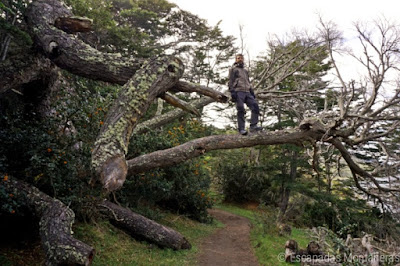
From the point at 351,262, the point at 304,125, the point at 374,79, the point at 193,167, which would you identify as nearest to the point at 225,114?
the point at 193,167

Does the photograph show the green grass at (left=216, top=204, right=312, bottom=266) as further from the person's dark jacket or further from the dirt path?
the person's dark jacket

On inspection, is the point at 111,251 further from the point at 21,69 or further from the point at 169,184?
the point at 21,69

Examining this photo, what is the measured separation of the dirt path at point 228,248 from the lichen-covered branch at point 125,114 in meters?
4.51

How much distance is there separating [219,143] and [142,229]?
3040 millimetres

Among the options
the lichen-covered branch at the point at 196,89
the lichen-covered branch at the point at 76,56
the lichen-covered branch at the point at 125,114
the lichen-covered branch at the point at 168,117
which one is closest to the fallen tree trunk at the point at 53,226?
the lichen-covered branch at the point at 125,114

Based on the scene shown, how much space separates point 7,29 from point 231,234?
9.31m

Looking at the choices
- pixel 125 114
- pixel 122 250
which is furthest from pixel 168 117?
pixel 125 114

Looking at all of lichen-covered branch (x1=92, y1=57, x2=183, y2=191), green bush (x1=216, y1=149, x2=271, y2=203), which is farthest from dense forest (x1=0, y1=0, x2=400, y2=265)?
green bush (x1=216, y1=149, x2=271, y2=203)

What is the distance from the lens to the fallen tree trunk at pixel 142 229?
22.6ft

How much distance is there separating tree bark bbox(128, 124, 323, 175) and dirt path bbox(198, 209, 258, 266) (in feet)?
8.87

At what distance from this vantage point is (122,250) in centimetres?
593

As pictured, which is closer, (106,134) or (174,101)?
(106,134)

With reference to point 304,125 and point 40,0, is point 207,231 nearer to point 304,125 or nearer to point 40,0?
point 304,125

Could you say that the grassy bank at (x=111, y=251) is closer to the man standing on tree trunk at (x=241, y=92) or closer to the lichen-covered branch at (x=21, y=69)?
the lichen-covered branch at (x=21, y=69)
